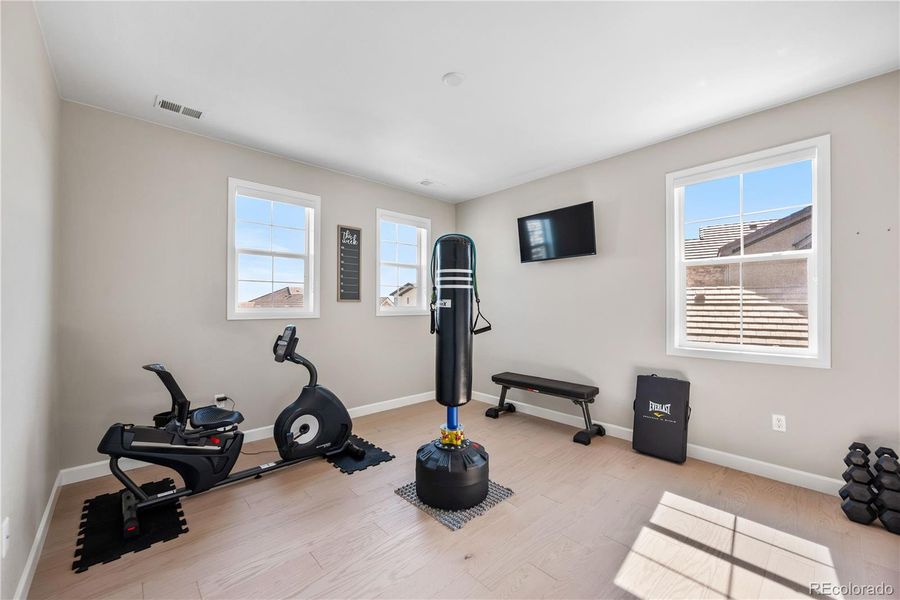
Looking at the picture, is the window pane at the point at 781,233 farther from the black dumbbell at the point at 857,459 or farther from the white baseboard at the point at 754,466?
the white baseboard at the point at 754,466

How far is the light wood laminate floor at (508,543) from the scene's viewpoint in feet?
5.82

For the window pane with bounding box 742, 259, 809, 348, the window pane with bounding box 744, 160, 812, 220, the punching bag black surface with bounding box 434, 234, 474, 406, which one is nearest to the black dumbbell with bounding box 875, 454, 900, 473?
the window pane with bounding box 742, 259, 809, 348

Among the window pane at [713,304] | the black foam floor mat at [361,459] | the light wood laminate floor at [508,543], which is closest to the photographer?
the light wood laminate floor at [508,543]

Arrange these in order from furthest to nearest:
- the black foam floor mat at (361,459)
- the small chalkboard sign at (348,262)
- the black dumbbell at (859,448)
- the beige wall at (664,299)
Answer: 1. the small chalkboard sign at (348,262)
2. the black foam floor mat at (361,459)
3. the beige wall at (664,299)
4. the black dumbbell at (859,448)

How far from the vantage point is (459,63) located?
7.66ft

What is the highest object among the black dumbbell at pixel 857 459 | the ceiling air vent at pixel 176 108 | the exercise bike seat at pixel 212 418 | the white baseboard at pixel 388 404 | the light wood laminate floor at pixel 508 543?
the ceiling air vent at pixel 176 108

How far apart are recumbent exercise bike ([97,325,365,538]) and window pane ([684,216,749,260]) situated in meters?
3.40

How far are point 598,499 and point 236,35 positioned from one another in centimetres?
362

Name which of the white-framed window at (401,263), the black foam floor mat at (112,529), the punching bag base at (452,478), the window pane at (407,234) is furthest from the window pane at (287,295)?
the punching bag base at (452,478)

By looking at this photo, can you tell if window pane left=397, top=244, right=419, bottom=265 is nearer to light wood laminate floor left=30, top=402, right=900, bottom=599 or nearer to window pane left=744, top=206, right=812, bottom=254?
light wood laminate floor left=30, top=402, right=900, bottom=599

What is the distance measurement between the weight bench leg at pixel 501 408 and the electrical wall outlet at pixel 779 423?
2363 millimetres

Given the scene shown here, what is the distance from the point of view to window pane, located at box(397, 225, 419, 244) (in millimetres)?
4938

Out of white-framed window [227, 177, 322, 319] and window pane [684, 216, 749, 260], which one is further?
white-framed window [227, 177, 322, 319]

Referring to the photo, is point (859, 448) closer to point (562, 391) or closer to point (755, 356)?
point (755, 356)
